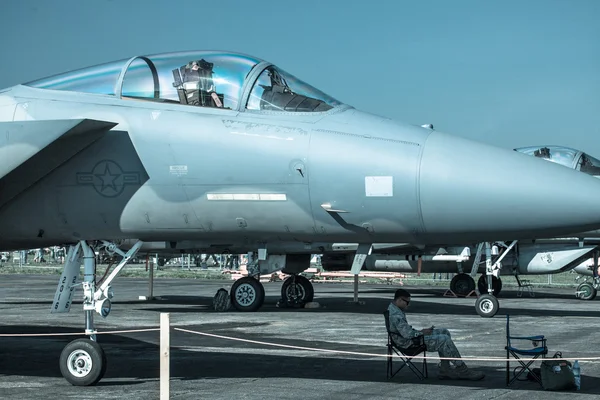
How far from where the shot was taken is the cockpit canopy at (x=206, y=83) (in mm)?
8508

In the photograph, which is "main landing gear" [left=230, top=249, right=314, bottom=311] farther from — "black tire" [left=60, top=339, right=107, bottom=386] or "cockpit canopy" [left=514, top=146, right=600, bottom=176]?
"black tire" [left=60, top=339, right=107, bottom=386]

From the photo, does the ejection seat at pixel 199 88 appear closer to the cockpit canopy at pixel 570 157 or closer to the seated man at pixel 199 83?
the seated man at pixel 199 83

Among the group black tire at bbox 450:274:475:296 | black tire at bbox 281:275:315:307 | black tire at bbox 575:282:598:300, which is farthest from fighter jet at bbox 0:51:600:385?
black tire at bbox 575:282:598:300

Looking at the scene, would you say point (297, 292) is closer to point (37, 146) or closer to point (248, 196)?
point (248, 196)

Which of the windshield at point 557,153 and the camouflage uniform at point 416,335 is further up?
the windshield at point 557,153

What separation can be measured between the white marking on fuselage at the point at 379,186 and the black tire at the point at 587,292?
813 inches

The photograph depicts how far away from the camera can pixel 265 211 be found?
834 centimetres

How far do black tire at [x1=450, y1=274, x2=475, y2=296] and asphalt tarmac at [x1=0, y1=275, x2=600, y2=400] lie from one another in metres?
2.90

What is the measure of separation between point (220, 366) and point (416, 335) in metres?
2.69

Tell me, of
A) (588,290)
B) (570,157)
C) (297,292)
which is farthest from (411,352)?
(588,290)

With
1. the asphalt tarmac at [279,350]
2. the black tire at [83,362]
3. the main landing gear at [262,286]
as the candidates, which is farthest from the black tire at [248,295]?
the black tire at [83,362]

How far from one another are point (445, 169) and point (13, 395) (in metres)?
5.07

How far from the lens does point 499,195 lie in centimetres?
755

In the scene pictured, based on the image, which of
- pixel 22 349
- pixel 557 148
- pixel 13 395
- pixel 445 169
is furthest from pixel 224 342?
pixel 557 148
